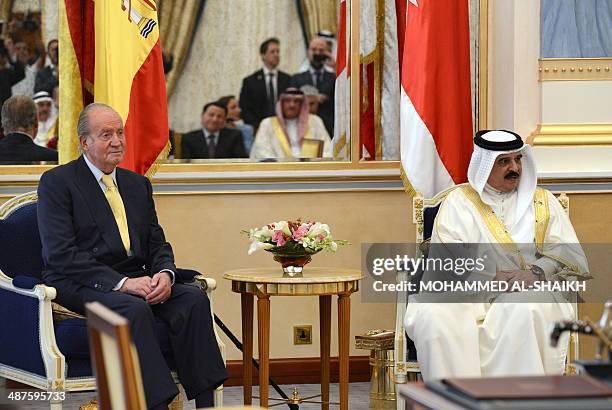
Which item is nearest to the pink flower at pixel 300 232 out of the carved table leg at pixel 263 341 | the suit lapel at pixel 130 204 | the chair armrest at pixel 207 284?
the carved table leg at pixel 263 341

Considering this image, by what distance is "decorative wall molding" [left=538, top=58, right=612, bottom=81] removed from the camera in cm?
602

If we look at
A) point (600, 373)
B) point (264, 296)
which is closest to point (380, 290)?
point (264, 296)

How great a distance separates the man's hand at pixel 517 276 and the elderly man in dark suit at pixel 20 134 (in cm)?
279

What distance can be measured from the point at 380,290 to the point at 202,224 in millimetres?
1183

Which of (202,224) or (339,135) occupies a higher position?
(339,135)

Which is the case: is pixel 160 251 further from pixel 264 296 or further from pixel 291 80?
pixel 291 80

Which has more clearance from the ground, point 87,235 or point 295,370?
point 87,235

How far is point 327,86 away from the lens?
264 inches

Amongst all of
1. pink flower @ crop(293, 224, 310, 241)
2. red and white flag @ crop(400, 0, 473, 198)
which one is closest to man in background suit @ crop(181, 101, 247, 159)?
red and white flag @ crop(400, 0, 473, 198)

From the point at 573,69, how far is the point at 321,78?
1.57 m

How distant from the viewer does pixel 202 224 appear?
20.9ft

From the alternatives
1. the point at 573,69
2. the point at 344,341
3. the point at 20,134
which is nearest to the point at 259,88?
the point at 20,134

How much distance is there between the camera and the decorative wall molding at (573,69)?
237 inches

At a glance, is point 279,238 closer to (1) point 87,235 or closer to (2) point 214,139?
(1) point 87,235
